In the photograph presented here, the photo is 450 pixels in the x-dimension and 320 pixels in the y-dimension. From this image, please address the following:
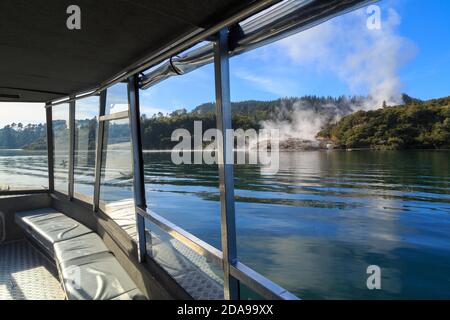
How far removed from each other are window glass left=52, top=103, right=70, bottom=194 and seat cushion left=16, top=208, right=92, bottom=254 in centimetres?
47

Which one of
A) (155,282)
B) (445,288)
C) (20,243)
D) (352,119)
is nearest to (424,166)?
(445,288)

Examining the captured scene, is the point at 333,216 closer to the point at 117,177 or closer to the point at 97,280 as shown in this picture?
the point at 117,177

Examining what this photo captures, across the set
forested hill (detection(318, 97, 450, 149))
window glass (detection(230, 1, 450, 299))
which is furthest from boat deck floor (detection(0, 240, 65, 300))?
forested hill (detection(318, 97, 450, 149))

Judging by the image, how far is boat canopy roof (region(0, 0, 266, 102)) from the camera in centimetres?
101

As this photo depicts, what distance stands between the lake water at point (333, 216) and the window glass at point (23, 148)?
0.09 feet

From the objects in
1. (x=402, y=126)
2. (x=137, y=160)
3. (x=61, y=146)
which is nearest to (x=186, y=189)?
(x=61, y=146)

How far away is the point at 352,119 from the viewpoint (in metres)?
4.08

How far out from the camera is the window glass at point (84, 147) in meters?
3.59

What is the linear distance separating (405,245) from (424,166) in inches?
161

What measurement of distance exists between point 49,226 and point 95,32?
2788 millimetres

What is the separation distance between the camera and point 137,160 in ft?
7.42

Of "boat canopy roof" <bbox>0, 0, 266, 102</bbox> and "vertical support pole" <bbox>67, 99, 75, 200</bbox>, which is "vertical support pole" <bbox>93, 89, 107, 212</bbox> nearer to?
"boat canopy roof" <bbox>0, 0, 266, 102</bbox>

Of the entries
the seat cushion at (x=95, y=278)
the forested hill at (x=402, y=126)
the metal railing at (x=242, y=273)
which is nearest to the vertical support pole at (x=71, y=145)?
the seat cushion at (x=95, y=278)

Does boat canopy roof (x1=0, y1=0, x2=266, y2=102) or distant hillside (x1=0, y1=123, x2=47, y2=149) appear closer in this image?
boat canopy roof (x1=0, y1=0, x2=266, y2=102)
